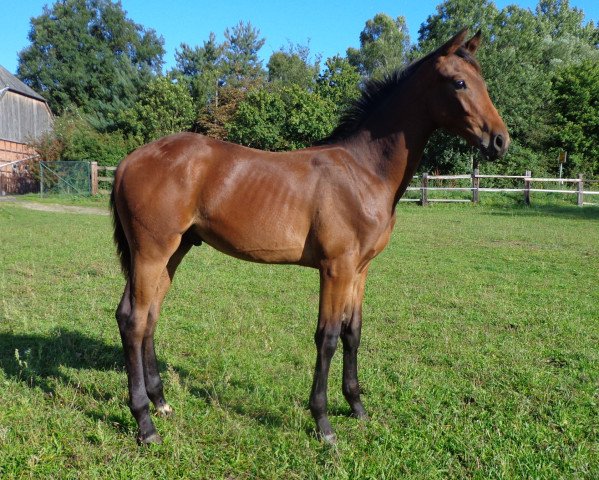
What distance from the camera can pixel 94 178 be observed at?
2327 cm

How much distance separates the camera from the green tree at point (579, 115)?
94.8ft

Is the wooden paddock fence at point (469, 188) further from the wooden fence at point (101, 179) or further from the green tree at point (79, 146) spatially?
the green tree at point (79, 146)

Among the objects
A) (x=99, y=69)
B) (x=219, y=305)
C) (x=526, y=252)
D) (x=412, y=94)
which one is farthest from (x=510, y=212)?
(x=99, y=69)

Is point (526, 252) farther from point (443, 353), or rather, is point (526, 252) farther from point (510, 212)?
point (510, 212)

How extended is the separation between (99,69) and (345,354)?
48243 mm

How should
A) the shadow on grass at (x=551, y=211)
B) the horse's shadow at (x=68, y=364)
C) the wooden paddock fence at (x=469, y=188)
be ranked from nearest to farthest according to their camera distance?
the horse's shadow at (x=68, y=364) < the shadow on grass at (x=551, y=211) < the wooden paddock fence at (x=469, y=188)

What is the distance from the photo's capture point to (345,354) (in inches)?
133

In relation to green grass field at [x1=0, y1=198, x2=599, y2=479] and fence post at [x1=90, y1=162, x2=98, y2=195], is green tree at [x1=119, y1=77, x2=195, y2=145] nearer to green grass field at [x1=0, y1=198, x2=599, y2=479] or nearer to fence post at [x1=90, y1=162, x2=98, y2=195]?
fence post at [x1=90, y1=162, x2=98, y2=195]

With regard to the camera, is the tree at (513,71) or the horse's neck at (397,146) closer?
the horse's neck at (397,146)

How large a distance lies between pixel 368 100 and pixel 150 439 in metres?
2.73

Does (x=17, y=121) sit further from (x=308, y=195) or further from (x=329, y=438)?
(x=329, y=438)

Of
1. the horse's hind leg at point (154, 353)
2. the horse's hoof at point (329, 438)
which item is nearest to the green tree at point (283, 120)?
the horse's hind leg at point (154, 353)

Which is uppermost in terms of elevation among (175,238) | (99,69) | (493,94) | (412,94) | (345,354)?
(99,69)

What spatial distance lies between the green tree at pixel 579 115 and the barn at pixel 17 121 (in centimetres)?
3458
